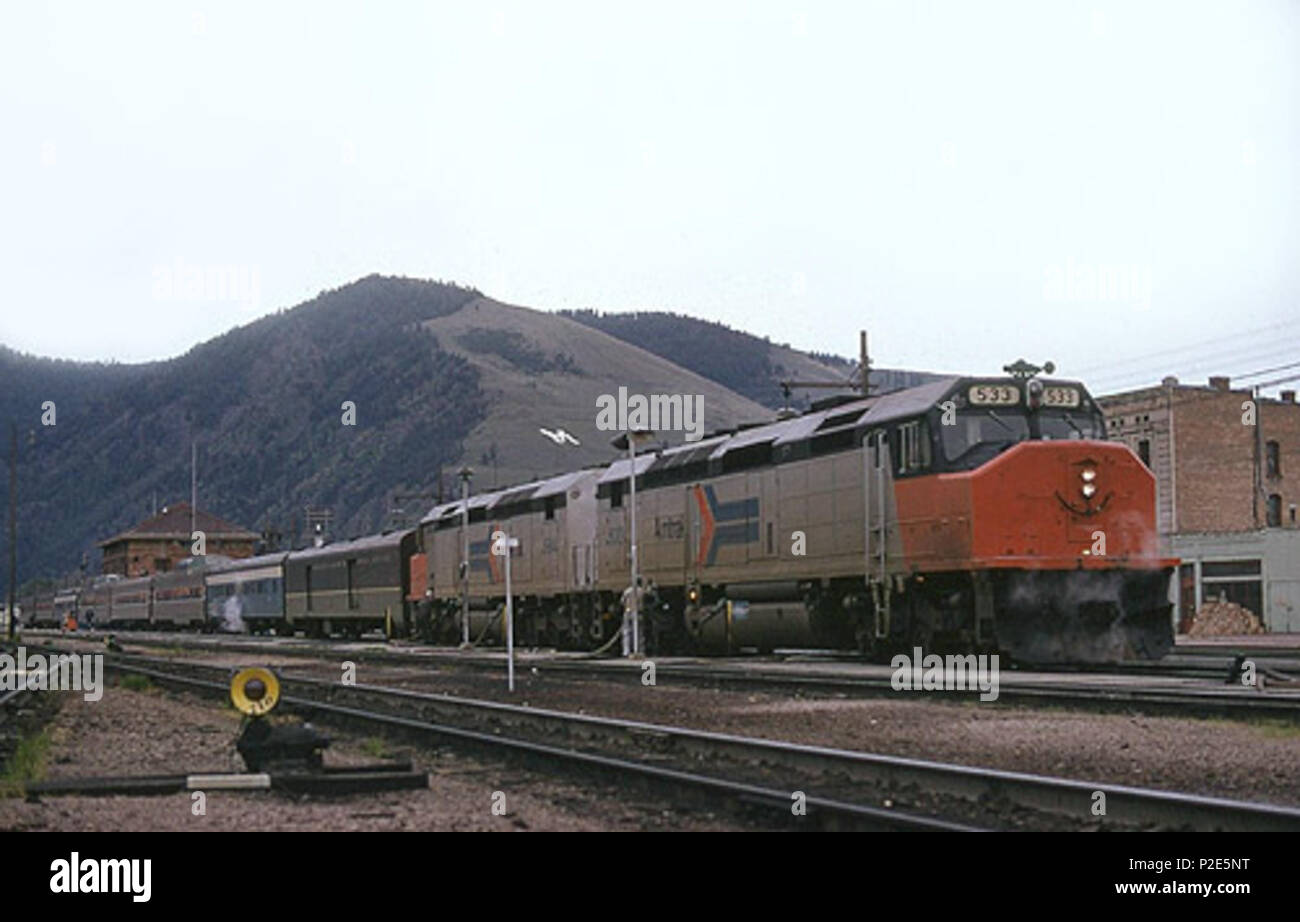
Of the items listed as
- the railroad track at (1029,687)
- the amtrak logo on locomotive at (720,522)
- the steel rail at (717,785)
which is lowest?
the railroad track at (1029,687)

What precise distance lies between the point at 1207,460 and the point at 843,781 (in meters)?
53.6

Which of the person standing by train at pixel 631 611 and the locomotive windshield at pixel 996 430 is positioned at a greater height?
the locomotive windshield at pixel 996 430

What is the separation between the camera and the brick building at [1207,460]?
190 feet

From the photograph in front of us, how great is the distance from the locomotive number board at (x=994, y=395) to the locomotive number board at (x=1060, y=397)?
0.43 metres

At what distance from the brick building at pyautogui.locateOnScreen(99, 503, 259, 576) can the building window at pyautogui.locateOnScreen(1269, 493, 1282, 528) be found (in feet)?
418

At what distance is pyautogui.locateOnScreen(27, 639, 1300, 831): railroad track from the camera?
9.69 meters

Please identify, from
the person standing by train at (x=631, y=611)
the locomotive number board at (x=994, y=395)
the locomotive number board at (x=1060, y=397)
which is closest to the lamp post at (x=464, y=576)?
the person standing by train at (x=631, y=611)

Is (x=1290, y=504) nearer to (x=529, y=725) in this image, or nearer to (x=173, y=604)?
(x=529, y=725)

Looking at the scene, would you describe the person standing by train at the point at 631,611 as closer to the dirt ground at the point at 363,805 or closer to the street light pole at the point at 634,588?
the street light pole at the point at 634,588

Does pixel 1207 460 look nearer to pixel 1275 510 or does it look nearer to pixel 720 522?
pixel 1275 510

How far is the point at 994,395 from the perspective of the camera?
24.3 m

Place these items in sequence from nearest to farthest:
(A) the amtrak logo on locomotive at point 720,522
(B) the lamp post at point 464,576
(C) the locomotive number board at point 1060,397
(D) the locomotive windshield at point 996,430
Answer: (D) the locomotive windshield at point 996,430 < (C) the locomotive number board at point 1060,397 < (A) the amtrak logo on locomotive at point 720,522 < (B) the lamp post at point 464,576

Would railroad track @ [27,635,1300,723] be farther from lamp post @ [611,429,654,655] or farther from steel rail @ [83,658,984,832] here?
steel rail @ [83,658,984,832]

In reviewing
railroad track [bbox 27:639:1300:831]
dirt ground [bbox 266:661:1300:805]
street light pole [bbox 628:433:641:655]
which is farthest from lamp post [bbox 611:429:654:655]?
railroad track [bbox 27:639:1300:831]
